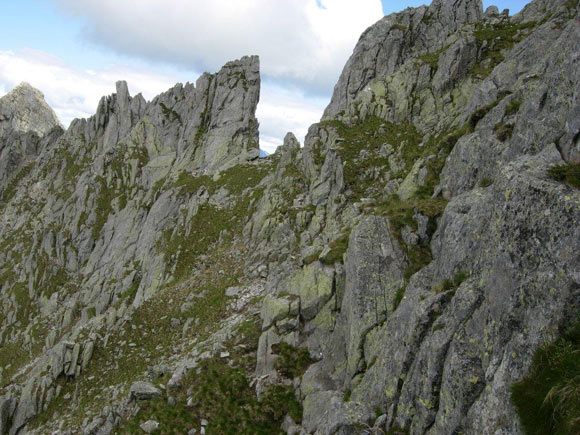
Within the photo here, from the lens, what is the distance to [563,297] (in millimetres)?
8719

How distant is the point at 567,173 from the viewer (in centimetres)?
1051

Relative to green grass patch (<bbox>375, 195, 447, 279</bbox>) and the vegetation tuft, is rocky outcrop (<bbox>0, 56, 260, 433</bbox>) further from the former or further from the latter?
green grass patch (<bbox>375, 195, 447, 279</bbox>)

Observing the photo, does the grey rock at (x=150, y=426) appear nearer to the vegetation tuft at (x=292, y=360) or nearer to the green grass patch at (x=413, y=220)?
the vegetation tuft at (x=292, y=360)

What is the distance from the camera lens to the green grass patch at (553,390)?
284 inches

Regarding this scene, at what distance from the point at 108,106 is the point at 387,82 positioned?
7224 centimetres

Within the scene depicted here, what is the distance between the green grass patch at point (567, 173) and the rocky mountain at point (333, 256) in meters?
0.10

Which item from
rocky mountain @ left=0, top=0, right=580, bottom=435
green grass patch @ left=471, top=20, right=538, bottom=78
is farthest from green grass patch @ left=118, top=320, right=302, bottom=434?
green grass patch @ left=471, top=20, right=538, bottom=78

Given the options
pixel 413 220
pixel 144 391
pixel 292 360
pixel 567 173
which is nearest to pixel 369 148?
pixel 413 220

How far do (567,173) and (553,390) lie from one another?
639 centimetres

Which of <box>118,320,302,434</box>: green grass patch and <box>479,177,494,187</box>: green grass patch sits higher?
<box>479,177,494,187</box>: green grass patch

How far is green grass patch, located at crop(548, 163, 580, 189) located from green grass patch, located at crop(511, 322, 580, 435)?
4.23m

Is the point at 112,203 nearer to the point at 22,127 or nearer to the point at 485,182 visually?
the point at 485,182

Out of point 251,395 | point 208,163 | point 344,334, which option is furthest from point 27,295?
point 344,334

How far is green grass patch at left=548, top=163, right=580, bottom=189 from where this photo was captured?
1013cm
